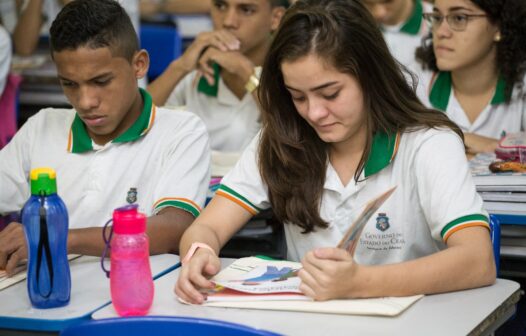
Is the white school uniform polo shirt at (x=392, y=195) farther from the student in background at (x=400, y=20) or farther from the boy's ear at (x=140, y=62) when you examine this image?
the student in background at (x=400, y=20)

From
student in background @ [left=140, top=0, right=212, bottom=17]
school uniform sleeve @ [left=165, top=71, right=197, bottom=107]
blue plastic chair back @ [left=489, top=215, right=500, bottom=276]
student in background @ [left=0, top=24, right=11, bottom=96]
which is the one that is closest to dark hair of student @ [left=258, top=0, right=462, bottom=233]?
blue plastic chair back @ [left=489, top=215, right=500, bottom=276]

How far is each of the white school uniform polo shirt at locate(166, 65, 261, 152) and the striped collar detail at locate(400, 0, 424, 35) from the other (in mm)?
1242

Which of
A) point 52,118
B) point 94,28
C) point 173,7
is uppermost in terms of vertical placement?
point 94,28

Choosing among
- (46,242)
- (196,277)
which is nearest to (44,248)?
(46,242)

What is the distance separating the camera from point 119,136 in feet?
7.80

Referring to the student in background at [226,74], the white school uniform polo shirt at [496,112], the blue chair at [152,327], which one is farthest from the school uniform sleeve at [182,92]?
the blue chair at [152,327]

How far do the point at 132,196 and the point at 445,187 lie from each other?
0.91m

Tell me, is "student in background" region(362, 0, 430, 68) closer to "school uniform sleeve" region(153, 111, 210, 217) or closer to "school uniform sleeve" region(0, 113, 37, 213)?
"school uniform sleeve" region(153, 111, 210, 217)

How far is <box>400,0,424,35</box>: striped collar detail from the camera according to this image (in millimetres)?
4254

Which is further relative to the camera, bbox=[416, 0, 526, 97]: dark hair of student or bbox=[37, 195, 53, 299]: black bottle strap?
bbox=[416, 0, 526, 97]: dark hair of student

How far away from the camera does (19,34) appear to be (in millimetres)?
4570

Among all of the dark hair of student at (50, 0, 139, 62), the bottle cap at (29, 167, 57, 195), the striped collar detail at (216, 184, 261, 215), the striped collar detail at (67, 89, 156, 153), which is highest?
the dark hair of student at (50, 0, 139, 62)

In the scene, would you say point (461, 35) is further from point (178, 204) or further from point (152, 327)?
point (152, 327)

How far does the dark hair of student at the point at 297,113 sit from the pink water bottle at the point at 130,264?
1.86ft
